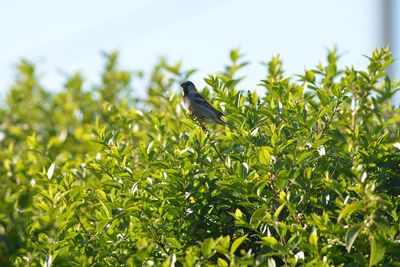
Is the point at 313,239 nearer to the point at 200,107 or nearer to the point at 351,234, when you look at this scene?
the point at 351,234

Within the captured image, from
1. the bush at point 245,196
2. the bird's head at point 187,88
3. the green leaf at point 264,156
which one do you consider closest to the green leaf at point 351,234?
the bush at point 245,196

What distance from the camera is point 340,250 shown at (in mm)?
4281

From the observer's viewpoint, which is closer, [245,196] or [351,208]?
[351,208]

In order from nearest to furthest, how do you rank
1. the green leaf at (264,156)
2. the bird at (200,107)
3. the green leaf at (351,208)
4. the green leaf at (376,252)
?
the green leaf at (376,252)
the green leaf at (351,208)
the green leaf at (264,156)
the bird at (200,107)

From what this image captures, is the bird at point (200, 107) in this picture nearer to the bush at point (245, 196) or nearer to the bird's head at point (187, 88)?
the bird's head at point (187, 88)

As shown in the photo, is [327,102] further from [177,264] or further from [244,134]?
[177,264]

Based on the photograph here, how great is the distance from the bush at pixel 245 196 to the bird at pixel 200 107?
1.13 metres

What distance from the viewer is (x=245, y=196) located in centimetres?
448

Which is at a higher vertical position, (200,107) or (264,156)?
(200,107)

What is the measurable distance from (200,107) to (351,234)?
13.8ft

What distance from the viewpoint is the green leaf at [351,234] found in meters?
3.83

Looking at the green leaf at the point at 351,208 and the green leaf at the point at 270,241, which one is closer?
the green leaf at the point at 351,208

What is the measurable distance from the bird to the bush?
1130mm

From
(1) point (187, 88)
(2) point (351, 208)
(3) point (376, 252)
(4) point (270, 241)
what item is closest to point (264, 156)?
(4) point (270, 241)
